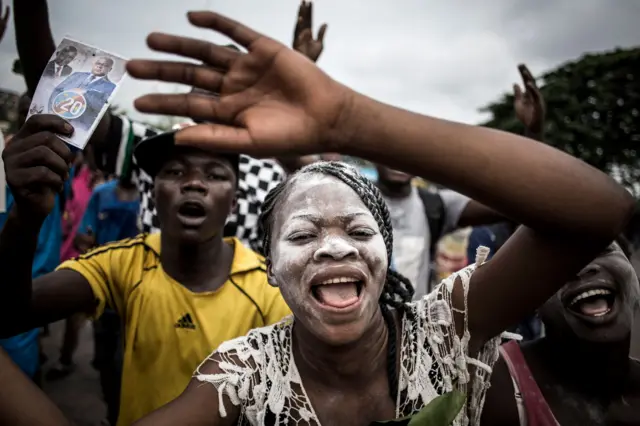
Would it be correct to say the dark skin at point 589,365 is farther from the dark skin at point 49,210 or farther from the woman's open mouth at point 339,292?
the dark skin at point 49,210

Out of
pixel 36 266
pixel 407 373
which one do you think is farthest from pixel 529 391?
pixel 36 266

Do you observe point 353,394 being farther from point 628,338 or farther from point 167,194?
point 167,194

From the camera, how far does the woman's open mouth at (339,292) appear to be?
58.0 inches

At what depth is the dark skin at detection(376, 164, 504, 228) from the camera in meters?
3.28

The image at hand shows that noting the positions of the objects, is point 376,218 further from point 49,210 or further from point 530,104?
point 530,104

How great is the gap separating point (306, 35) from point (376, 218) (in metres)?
1.71

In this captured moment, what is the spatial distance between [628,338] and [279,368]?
124cm

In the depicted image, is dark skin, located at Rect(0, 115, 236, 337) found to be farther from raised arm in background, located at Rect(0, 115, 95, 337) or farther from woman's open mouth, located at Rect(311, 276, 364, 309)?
woman's open mouth, located at Rect(311, 276, 364, 309)

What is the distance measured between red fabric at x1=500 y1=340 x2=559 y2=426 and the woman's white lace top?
274 millimetres

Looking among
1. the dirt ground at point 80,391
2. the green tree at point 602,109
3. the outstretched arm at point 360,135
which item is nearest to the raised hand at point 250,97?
the outstretched arm at point 360,135

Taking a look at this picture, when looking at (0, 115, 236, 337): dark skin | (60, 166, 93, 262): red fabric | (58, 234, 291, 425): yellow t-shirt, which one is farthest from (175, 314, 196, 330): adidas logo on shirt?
(60, 166, 93, 262): red fabric

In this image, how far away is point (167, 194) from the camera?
221 centimetres

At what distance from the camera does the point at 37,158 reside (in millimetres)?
1523

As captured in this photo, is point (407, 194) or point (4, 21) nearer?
point (4, 21)
